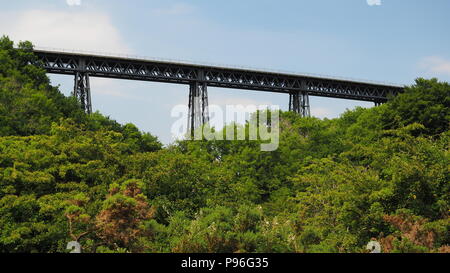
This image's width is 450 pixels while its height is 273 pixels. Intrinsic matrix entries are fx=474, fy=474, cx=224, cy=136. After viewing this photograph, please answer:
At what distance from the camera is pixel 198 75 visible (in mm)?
51219

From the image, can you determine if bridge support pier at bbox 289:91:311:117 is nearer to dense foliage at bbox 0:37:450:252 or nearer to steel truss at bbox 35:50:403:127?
steel truss at bbox 35:50:403:127

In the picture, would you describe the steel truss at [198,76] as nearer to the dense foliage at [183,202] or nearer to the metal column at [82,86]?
the metal column at [82,86]

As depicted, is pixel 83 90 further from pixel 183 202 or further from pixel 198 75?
pixel 183 202

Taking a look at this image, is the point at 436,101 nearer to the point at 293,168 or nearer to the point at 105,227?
the point at 293,168

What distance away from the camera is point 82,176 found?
758 inches

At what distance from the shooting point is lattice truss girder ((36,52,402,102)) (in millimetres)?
49219

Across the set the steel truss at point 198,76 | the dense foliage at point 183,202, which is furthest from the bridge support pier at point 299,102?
the dense foliage at point 183,202

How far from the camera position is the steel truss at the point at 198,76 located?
48.8 metres

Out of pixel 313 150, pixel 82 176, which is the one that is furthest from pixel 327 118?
pixel 82 176

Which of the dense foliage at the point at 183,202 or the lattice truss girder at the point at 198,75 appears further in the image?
the lattice truss girder at the point at 198,75

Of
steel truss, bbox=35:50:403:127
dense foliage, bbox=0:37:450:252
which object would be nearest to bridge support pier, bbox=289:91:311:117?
steel truss, bbox=35:50:403:127

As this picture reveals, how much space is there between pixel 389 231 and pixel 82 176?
1188 centimetres

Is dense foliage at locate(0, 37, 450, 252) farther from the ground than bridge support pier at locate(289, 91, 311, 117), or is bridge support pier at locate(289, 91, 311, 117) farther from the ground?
bridge support pier at locate(289, 91, 311, 117)

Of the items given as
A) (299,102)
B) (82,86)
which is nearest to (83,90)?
(82,86)
